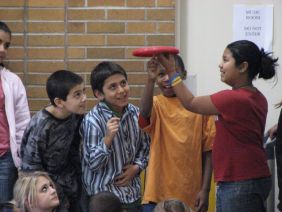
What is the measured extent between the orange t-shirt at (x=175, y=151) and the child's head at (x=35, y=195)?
62 cm

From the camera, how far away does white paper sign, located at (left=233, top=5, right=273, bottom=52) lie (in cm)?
443

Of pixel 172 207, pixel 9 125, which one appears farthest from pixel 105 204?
pixel 9 125

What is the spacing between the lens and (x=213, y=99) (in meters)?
3.15

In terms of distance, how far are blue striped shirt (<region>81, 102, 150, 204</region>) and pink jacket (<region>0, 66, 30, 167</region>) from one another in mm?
532

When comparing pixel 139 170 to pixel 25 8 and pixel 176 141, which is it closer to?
pixel 176 141

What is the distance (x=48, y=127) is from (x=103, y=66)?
0.48 m

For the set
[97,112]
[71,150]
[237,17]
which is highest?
[237,17]

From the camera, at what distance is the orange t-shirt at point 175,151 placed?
3.57 meters

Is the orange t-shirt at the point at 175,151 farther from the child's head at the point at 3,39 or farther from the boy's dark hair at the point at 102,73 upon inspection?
the child's head at the point at 3,39

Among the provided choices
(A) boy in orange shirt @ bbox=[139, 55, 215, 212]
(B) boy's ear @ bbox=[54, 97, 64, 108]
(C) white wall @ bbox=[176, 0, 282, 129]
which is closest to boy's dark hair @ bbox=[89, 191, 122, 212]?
(A) boy in orange shirt @ bbox=[139, 55, 215, 212]

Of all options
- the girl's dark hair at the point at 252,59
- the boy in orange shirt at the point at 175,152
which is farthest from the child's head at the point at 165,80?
the girl's dark hair at the point at 252,59

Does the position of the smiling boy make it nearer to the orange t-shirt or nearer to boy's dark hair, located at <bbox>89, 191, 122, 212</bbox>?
the orange t-shirt

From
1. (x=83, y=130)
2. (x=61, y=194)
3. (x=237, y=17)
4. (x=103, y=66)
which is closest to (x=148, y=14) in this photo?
(x=237, y=17)

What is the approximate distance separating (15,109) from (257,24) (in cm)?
186
